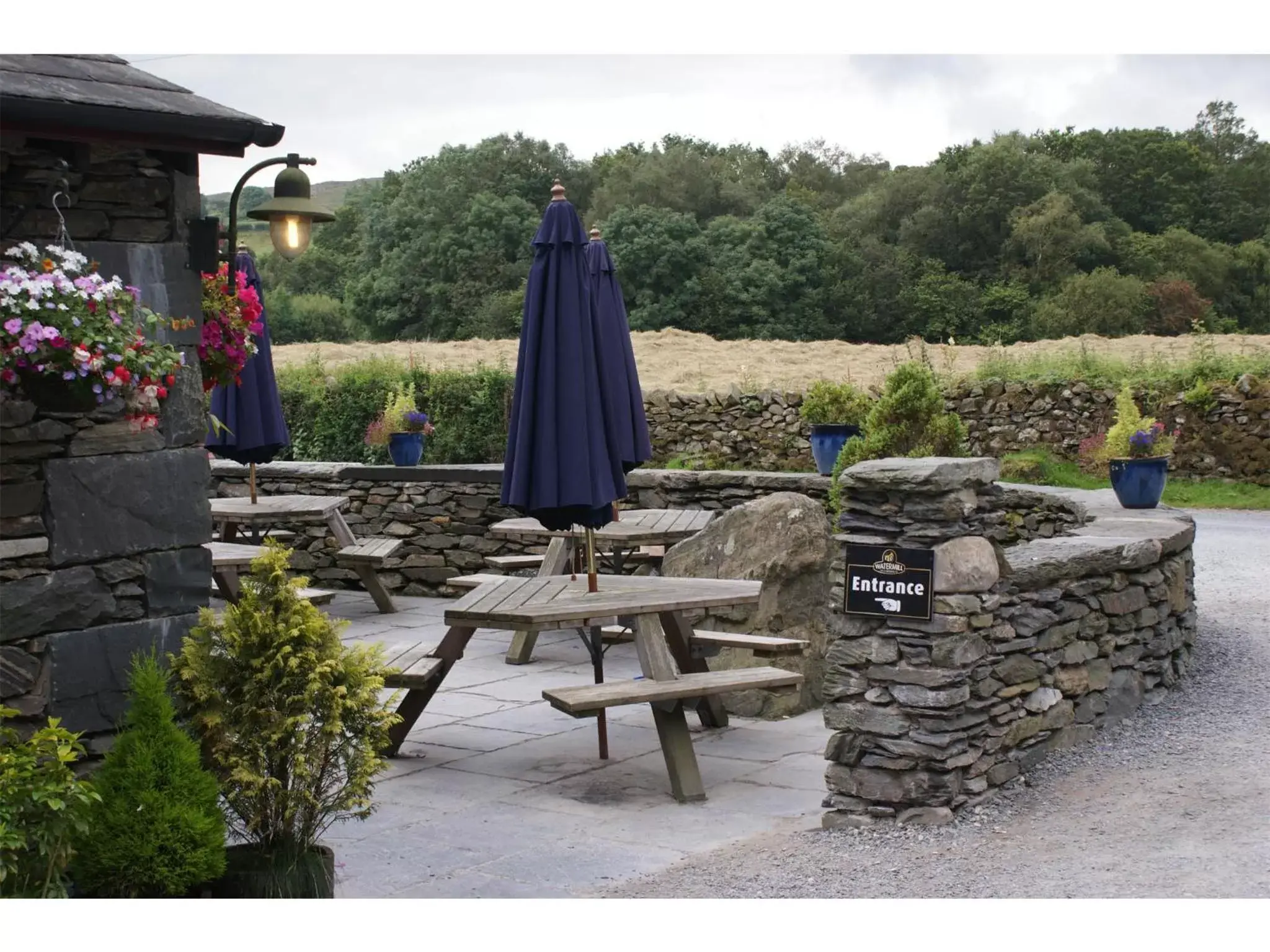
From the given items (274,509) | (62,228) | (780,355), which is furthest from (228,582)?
(780,355)

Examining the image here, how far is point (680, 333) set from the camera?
22.7m

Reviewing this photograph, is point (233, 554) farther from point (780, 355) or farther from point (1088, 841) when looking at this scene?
point (780, 355)

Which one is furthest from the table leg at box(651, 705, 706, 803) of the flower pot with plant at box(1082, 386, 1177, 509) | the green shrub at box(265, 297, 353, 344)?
the green shrub at box(265, 297, 353, 344)

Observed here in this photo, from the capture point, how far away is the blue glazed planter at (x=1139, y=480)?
307 inches

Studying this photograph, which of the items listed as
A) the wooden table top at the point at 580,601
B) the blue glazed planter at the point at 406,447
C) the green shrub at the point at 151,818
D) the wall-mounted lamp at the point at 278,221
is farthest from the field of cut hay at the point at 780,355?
the green shrub at the point at 151,818

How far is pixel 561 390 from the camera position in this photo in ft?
18.1

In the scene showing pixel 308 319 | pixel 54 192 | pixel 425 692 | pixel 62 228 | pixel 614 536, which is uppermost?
pixel 308 319

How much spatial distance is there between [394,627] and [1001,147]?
836 inches

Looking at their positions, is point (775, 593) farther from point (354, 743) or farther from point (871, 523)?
point (354, 743)

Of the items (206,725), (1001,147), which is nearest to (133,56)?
(206,725)

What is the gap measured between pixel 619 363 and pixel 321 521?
131 inches

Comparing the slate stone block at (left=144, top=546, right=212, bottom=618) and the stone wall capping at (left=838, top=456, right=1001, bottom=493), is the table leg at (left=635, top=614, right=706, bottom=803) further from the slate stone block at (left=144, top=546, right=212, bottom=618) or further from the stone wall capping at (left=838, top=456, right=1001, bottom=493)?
the slate stone block at (left=144, top=546, right=212, bottom=618)

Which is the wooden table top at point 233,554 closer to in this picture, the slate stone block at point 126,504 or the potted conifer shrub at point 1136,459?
the slate stone block at point 126,504

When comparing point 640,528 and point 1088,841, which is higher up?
point 640,528
